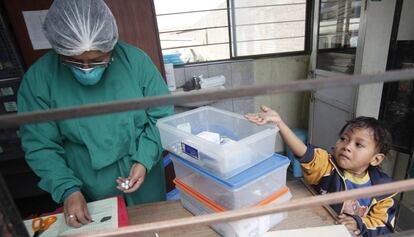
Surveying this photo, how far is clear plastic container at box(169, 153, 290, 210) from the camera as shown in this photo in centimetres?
70

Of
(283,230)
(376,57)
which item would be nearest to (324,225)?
(283,230)

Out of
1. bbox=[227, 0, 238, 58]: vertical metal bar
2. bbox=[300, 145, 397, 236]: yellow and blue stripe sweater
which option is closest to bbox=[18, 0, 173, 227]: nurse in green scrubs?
bbox=[300, 145, 397, 236]: yellow and blue stripe sweater

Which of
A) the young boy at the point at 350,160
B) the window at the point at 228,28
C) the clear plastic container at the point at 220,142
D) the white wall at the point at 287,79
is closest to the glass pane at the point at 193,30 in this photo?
the window at the point at 228,28

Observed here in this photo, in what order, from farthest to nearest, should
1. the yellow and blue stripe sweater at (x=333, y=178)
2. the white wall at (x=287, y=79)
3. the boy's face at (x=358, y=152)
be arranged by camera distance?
the white wall at (x=287, y=79) → the boy's face at (x=358, y=152) → the yellow and blue stripe sweater at (x=333, y=178)

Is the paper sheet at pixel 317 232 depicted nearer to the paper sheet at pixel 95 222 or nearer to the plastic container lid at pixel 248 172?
the plastic container lid at pixel 248 172

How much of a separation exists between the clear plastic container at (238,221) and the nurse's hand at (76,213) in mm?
304

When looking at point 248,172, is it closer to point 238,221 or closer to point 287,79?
point 238,221

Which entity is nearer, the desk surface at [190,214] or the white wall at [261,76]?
the desk surface at [190,214]

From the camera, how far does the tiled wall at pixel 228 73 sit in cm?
260

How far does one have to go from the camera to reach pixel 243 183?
2.23 feet

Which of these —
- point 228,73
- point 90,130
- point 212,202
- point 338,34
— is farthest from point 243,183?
point 338,34

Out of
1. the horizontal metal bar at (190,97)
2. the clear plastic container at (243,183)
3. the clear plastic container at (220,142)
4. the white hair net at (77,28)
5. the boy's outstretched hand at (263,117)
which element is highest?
the white hair net at (77,28)

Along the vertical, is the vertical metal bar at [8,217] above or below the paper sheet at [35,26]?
below

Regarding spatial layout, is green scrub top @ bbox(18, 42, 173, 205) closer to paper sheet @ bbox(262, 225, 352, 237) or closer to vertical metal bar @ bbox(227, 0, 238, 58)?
paper sheet @ bbox(262, 225, 352, 237)
